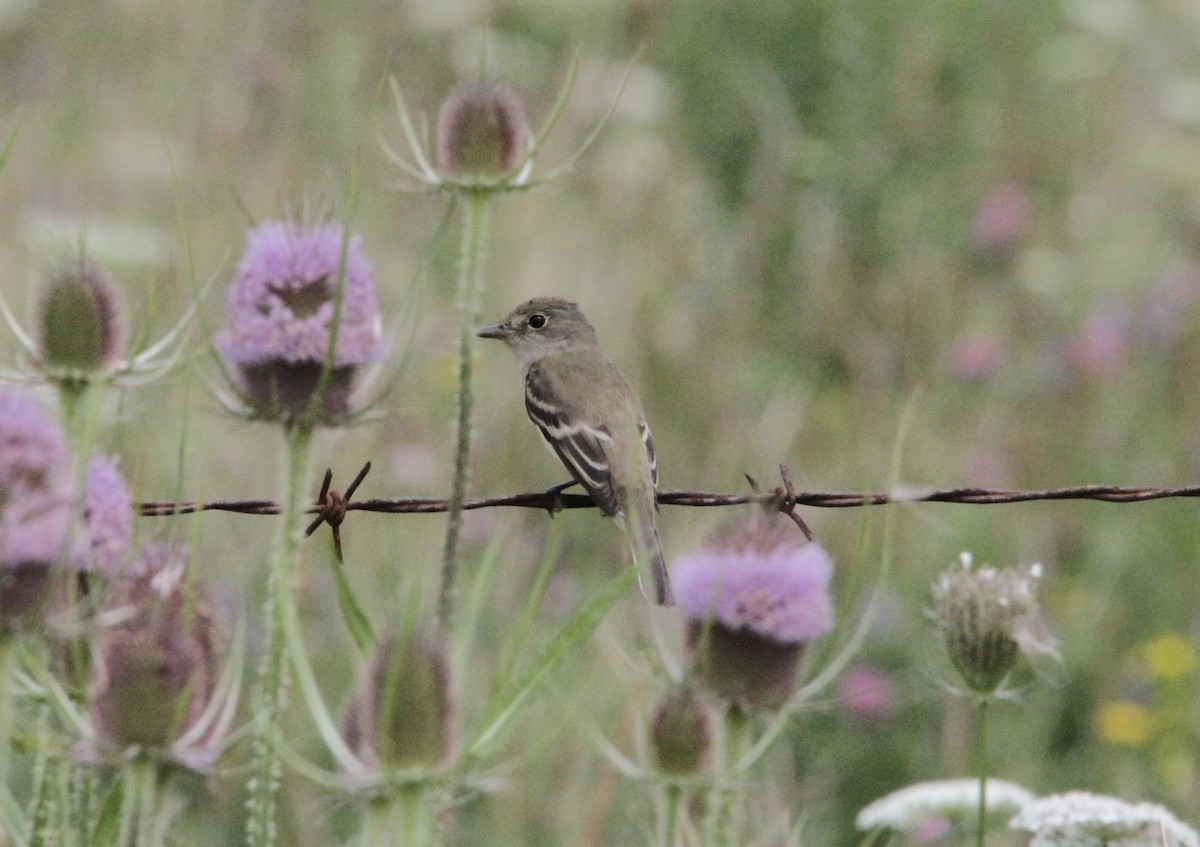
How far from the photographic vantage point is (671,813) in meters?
2.59

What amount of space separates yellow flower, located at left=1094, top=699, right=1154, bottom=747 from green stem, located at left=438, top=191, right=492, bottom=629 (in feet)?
11.0

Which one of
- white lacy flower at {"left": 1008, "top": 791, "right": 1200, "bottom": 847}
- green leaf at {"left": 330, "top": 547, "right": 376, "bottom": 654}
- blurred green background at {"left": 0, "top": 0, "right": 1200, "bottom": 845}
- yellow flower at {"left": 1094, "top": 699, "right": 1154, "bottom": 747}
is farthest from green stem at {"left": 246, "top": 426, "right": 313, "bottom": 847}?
yellow flower at {"left": 1094, "top": 699, "right": 1154, "bottom": 747}

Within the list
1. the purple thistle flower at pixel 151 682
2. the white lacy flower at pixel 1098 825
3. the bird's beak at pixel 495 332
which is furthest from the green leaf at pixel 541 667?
the bird's beak at pixel 495 332

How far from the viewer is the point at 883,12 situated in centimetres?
921

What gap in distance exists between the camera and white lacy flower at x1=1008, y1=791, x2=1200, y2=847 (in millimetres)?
3033

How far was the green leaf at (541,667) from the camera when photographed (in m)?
2.13

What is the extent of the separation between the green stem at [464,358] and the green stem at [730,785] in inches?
19.6

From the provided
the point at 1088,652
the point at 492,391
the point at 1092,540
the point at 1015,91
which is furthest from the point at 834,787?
the point at 1015,91

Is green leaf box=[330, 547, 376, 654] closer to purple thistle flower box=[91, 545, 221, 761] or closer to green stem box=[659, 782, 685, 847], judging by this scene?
purple thistle flower box=[91, 545, 221, 761]

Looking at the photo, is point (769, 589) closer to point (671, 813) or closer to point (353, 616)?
point (671, 813)

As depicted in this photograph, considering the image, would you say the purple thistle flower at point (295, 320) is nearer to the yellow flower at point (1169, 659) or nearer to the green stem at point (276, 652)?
the green stem at point (276, 652)

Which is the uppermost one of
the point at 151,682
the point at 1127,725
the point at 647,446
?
the point at 647,446

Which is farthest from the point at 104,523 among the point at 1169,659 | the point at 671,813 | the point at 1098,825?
the point at 1169,659

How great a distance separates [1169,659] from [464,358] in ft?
11.7
